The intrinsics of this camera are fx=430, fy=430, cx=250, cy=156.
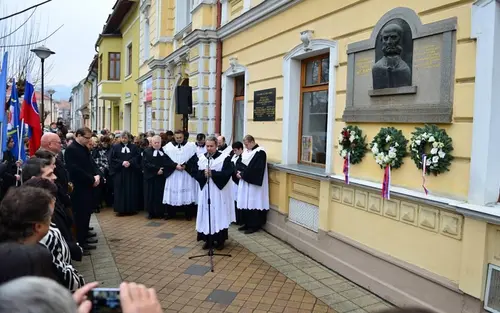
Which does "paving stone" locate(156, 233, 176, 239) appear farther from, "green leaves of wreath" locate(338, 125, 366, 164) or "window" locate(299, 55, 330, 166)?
"green leaves of wreath" locate(338, 125, 366, 164)

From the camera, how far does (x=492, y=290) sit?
3.81 m

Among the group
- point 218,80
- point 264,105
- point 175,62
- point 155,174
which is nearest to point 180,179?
point 155,174

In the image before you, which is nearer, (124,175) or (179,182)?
(179,182)

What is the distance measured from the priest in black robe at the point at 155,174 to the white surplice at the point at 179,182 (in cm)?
13

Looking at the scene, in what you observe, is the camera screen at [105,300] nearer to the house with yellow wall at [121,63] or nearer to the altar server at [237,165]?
the altar server at [237,165]

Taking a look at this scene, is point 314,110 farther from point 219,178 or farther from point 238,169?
point 219,178

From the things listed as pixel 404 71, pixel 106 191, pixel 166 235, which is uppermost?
pixel 404 71

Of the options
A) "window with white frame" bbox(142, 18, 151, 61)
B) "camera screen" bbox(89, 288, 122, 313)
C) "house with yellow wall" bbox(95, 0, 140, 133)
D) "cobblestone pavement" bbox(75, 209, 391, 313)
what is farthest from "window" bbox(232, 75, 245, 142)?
"house with yellow wall" bbox(95, 0, 140, 133)

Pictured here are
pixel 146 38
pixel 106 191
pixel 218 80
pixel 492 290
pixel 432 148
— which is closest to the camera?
pixel 492 290

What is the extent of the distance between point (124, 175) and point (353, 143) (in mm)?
5960

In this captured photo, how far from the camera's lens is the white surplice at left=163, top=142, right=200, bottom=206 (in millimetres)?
9297

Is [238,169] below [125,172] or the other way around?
the other way around

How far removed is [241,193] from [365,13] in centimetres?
391

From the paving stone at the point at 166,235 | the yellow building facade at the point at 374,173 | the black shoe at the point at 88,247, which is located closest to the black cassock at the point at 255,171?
the yellow building facade at the point at 374,173
